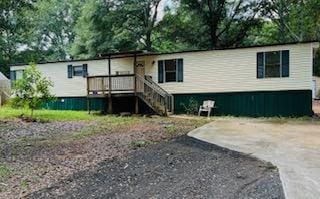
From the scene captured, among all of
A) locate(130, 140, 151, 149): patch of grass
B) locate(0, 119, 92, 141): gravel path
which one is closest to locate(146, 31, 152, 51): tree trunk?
locate(0, 119, 92, 141): gravel path

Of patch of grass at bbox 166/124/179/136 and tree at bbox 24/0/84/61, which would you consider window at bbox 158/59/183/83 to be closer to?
patch of grass at bbox 166/124/179/136

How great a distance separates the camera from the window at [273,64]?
16.3 metres

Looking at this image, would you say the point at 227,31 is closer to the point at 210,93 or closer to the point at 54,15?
the point at 210,93

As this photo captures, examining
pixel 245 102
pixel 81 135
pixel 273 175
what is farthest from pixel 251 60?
pixel 273 175

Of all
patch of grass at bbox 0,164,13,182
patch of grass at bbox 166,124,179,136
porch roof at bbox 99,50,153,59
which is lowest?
patch of grass at bbox 0,164,13,182

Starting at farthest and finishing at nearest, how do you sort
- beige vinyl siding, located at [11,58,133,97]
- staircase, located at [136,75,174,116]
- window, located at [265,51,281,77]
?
beige vinyl siding, located at [11,58,133,97] < staircase, located at [136,75,174,116] < window, located at [265,51,281,77]

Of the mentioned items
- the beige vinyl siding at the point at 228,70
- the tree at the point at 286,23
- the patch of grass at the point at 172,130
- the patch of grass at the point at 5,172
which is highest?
the tree at the point at 286,23

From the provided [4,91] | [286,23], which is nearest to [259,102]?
[286,23]

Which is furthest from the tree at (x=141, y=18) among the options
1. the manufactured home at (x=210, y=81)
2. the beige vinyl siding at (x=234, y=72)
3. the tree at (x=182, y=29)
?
the beige vinyl siding at (x=234, y=72)

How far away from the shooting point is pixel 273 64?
54.4 feet

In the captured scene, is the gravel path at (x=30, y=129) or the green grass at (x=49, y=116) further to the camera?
the green grass at (x=49, y=116)

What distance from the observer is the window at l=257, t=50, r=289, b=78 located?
1630cm

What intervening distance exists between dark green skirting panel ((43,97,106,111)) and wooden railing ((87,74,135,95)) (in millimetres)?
1708

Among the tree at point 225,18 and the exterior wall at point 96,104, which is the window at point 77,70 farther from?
the tree at point 225,18
